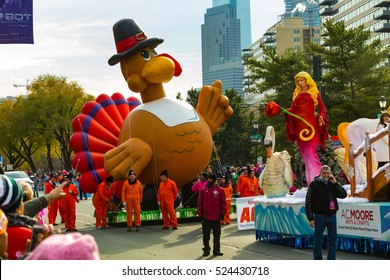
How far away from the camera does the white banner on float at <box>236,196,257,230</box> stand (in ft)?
52.6

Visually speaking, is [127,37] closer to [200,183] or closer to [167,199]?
[200,183]

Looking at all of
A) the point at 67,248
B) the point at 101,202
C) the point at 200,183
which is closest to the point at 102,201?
the point at 101,202

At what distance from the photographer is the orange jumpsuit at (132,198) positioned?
17.0m

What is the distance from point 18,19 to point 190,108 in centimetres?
676

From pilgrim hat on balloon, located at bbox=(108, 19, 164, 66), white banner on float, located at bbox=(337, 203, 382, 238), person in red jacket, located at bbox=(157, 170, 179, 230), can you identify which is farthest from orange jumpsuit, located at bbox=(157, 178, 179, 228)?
white banner on float, located at bbox=(337, 203, 382, 238)

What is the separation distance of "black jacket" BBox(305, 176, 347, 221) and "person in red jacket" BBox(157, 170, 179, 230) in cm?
756

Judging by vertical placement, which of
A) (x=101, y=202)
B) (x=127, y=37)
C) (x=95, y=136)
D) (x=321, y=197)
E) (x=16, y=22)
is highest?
(x=127, y=37)

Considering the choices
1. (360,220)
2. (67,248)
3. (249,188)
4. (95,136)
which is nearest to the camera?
(67,248)

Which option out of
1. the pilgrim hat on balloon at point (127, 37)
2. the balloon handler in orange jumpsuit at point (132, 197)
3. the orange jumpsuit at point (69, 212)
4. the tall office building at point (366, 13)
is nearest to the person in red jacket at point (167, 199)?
the balloon handler in orange jumpsuit at point (132, 197)

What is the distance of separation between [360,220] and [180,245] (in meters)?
3.74

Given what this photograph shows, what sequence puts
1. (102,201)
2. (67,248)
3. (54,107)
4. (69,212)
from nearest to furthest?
(67,248) → (69,212) → (102,201) → (54,107)

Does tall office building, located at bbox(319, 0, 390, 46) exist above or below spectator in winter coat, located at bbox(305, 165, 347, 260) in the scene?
above

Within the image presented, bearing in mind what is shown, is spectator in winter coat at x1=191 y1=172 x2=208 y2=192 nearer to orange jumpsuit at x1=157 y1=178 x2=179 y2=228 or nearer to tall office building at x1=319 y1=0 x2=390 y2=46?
orange jumpsuit at x1=157 y1=178 x2=179 y2=228

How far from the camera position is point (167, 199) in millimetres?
17328
